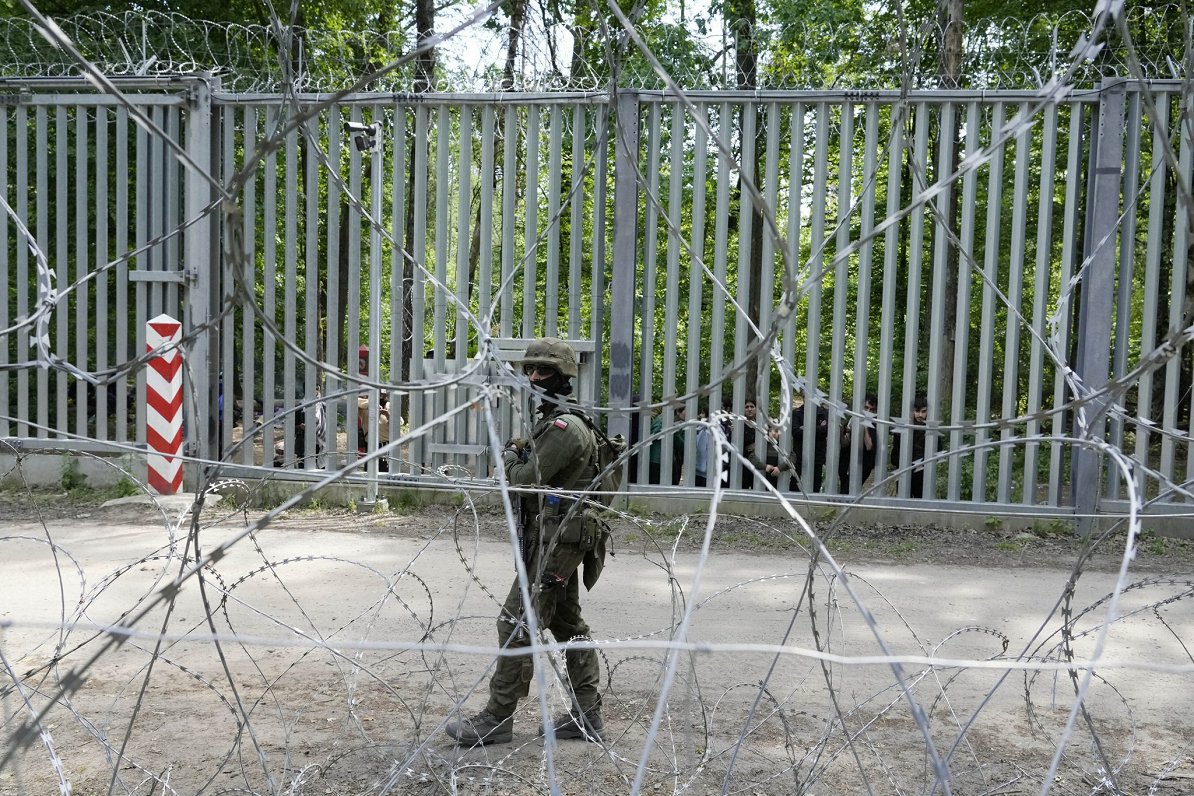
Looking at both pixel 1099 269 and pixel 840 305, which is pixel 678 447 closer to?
pixel 840 305

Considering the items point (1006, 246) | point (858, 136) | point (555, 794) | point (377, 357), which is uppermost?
point (858, 136)

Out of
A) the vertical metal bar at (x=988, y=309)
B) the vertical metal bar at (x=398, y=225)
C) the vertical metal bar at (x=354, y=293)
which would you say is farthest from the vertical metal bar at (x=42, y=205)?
the vertical metal bar at (x=988, y=309)

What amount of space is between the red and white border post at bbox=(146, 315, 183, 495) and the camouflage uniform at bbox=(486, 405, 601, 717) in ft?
16.6

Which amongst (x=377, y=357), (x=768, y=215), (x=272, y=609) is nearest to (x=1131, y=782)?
A: (x=768, y=215)

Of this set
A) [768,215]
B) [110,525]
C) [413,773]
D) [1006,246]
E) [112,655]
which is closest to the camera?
[768,215]

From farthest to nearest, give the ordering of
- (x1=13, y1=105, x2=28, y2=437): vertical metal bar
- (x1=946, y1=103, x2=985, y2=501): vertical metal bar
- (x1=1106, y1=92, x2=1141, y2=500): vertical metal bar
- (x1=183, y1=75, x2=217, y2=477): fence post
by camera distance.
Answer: (x1=13, y1=105, x2=28, y2=437): vertical metal bar < (x1=183, y1=75, x2=217, y2=477): fence post < (x1=946, y1=103, x2=985, y2=501): vertical metal bar < (x1=1106, y1=92, x2=1141, y2=500): vertical metal bar

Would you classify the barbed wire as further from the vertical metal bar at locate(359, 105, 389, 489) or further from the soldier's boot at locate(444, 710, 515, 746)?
the soldier's boot at locate(444, 710, 515, 746)

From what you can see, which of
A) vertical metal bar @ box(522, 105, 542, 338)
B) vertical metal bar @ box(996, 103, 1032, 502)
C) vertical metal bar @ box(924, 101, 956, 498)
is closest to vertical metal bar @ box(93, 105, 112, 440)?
vertical metal bar @ box(522, 105, 542, 338)

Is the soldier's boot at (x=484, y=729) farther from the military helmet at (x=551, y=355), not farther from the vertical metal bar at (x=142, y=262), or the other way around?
the vertical metal bar at (x=142, y=262)

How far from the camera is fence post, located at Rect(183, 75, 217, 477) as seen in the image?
28.7 feet

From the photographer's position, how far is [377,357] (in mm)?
8055

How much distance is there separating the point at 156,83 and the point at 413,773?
6435 millimetres

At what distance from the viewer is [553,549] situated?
398 centimetres

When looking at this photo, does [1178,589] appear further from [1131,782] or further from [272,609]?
[272,609]
